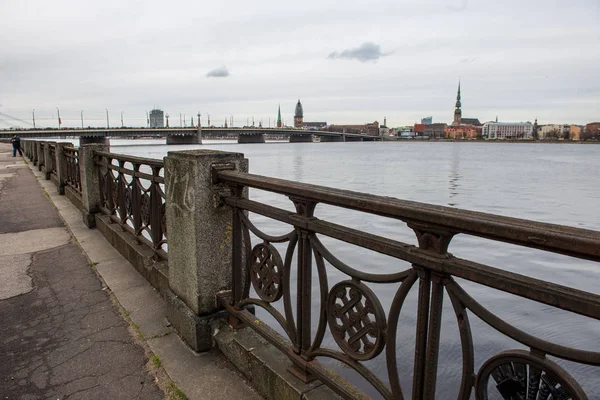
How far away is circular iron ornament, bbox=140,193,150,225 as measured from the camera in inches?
194

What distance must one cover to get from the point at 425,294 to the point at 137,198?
13.4 ft

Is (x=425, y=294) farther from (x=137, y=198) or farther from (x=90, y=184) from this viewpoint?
(x=90, y=184)

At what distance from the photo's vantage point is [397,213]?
6.09 feet

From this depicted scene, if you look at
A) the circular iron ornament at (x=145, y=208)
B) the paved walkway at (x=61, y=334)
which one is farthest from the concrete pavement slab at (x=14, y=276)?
the circular iron ornament at (x=145, y=208)

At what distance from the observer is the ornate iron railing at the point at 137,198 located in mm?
4387

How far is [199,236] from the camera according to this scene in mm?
3283

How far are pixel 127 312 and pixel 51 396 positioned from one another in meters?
1.22

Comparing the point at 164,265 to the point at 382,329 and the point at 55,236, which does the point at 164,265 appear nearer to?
the point at 382,329

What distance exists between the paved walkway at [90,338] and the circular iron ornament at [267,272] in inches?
25.5

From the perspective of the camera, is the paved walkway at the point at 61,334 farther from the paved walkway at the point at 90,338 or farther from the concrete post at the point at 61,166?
the concrete post at the point at 61,166

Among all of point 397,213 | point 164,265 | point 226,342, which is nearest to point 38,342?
point 164,265

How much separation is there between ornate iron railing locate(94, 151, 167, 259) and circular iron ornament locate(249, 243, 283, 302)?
1.48 m

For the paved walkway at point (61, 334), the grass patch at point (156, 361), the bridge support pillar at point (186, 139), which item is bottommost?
the bridge support pillar at point (186, 139)

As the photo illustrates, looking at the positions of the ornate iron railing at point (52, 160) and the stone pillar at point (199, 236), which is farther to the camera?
the ornate iron railing at point (52, 160)
